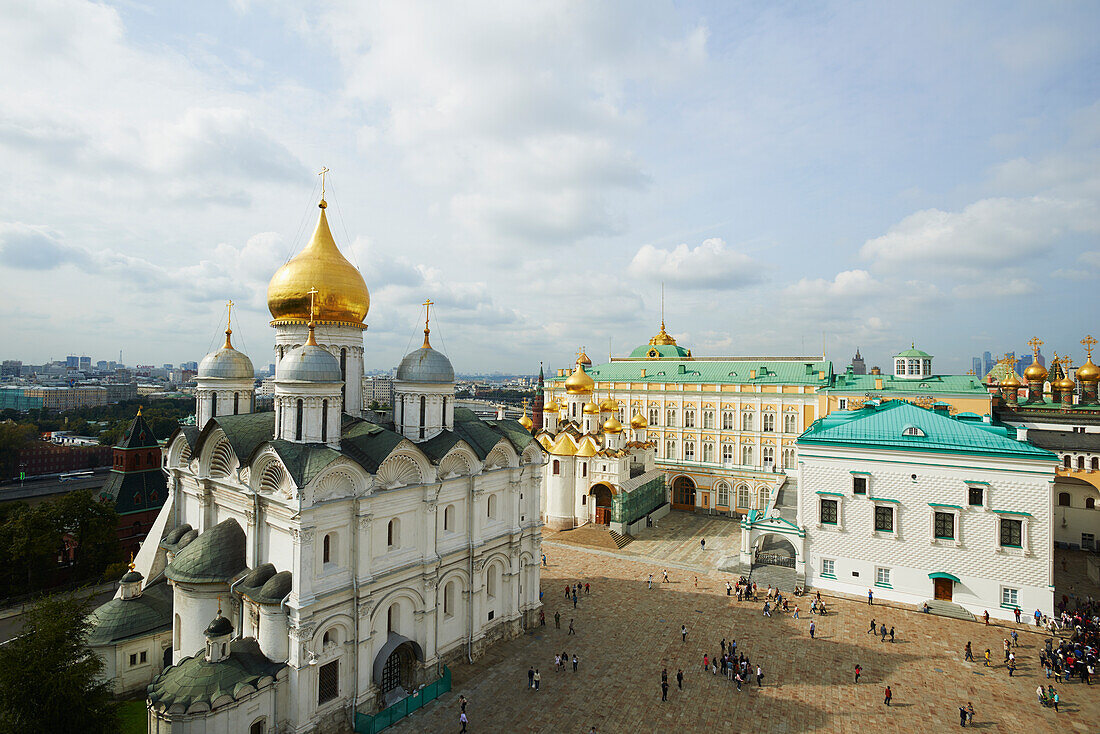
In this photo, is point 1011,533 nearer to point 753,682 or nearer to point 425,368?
point 753,682

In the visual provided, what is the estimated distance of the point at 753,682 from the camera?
19969mm

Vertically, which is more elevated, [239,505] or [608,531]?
[239,505]

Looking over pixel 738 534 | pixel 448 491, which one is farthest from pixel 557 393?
pixel 448 491

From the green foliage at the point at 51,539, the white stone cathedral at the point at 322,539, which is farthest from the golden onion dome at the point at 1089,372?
the green foliage at the point at 51,539

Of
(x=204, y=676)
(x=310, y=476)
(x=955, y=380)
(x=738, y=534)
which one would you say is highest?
(x=955, y=380)

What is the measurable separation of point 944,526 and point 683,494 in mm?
21770

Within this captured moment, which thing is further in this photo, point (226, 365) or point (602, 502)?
point (602, 502)

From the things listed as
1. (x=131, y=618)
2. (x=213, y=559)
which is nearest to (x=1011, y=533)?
(x=213, y=559)

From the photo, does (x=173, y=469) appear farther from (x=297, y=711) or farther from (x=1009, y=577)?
(x=1009, y=577)

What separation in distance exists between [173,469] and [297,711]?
12.1 metres

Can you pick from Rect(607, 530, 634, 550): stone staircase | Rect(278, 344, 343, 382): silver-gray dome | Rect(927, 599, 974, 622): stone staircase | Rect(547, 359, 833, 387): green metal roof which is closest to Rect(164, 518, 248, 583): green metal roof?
Rect(278, 344, 343, 382): silver-gray dome

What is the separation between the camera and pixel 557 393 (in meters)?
50.4

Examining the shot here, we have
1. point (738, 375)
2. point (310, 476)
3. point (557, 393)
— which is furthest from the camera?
point (557, 393)

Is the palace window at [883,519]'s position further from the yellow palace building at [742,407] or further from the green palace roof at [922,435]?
the yellow palace building at [742,407]
